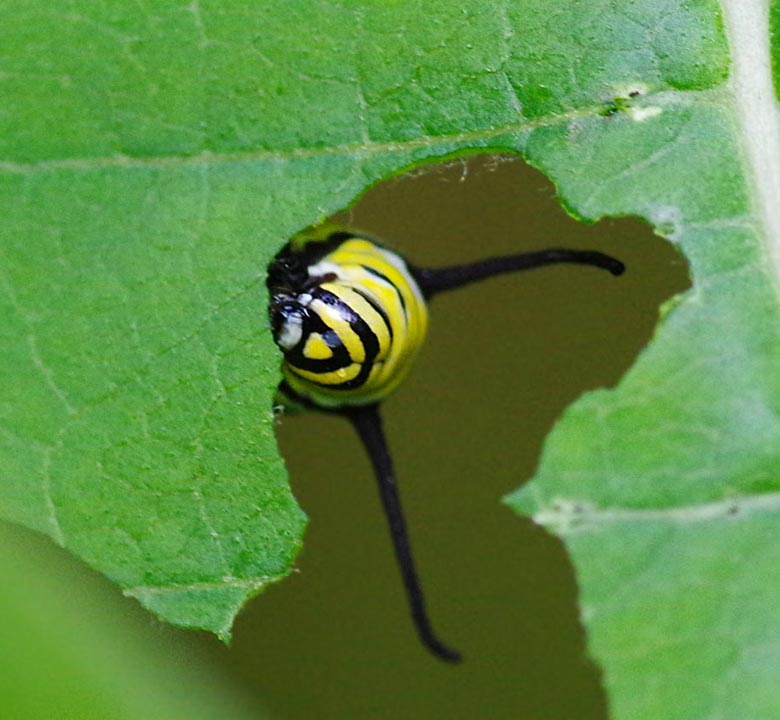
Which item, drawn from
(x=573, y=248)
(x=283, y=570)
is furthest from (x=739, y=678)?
(x=573, y=248)

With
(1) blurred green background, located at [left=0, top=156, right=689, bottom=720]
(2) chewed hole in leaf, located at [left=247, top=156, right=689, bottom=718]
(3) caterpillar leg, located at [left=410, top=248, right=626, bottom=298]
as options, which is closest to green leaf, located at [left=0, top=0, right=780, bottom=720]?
(3) caterpillar leg, located at [left=410, top=248, right=626, bottom=298]

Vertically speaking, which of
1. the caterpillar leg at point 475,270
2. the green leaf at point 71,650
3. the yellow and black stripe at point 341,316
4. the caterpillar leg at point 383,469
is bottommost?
the green leaf at point 71,650

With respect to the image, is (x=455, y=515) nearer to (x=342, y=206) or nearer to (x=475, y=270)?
(x=475, y=270)

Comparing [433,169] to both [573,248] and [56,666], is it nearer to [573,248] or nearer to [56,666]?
[573,248]

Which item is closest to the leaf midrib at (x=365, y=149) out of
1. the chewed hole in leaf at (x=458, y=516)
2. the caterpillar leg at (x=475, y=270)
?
the caterpillar leg at (x=475, y=270)

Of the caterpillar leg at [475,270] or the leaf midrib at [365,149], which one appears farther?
the caterpillar leg at [475,270]

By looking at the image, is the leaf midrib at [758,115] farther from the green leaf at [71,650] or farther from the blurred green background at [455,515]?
the green leaf at [71,650]

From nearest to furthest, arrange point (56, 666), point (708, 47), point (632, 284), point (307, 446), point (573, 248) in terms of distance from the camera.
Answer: point (56, 666) → point (708, 47) → point (573, 248) → point (632, 284) → point (307, 446)
